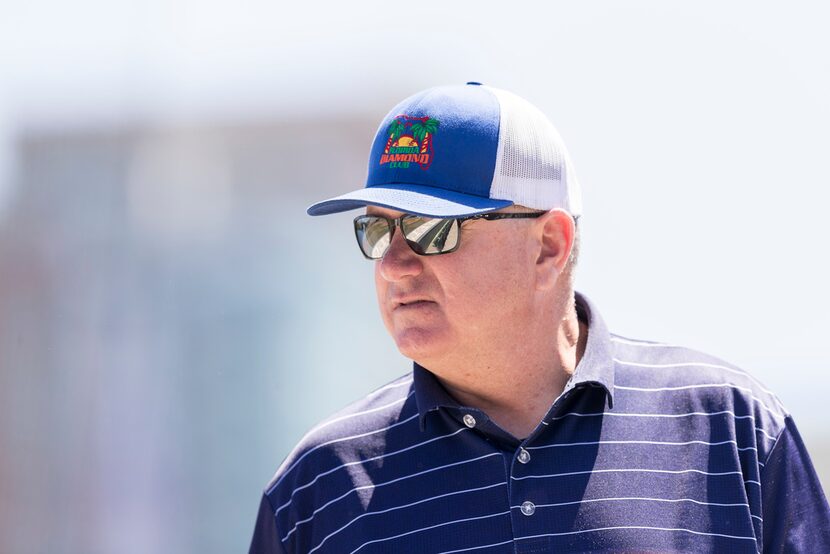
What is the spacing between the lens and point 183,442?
384 centimetres

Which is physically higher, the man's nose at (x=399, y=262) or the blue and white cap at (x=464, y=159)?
the blue and white cap at (x=464, y=159)

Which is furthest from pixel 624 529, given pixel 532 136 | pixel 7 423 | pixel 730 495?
pixel 7 423

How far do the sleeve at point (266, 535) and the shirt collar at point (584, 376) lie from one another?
1.29 feet

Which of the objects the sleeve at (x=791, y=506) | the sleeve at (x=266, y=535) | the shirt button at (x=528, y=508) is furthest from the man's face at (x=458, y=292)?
the sleeve at (x=791, y=506)

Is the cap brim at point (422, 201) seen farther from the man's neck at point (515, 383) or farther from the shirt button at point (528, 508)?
the shirt button at point (528, 508)

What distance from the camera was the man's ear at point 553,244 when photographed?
2.32 metres

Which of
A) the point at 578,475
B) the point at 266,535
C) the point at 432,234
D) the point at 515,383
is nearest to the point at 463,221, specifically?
the point at 432,234

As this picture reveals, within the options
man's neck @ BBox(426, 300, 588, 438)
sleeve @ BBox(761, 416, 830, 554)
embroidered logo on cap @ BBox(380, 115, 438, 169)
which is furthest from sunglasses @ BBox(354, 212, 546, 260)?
sleeve @ BBox(761, 416, 830, 554)

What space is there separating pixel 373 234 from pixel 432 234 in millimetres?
162

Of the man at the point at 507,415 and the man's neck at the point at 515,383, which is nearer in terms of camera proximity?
the man at the point at 507,415

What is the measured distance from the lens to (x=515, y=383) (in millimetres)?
2314

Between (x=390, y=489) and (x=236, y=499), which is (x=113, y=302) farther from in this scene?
(x=390, y=489)

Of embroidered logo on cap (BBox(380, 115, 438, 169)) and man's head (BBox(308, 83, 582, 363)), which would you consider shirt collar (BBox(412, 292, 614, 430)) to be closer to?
man's head (BBox(308, 83, 582, 363))

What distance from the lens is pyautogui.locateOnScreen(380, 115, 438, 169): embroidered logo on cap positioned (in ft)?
7.53
